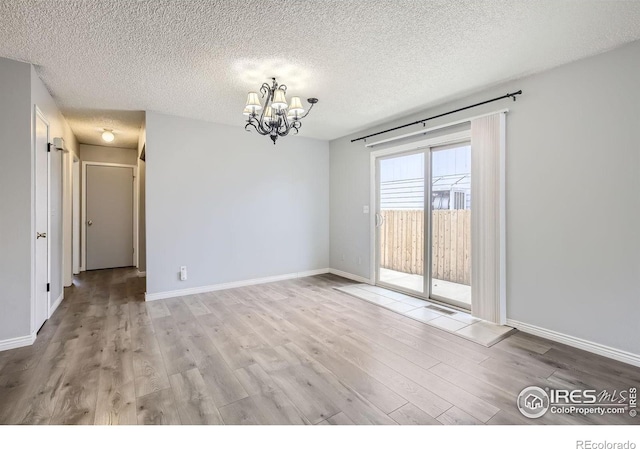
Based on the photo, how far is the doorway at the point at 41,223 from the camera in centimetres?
290

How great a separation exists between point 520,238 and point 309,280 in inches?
128

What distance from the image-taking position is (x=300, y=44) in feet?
7.85

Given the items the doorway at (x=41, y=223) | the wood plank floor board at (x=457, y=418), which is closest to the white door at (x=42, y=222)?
the doorway at (x=41, y=223)

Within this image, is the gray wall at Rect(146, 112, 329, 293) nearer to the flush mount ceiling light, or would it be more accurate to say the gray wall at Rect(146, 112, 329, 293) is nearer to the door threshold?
the door threshold

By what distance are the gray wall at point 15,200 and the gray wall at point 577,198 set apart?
4.59 metres

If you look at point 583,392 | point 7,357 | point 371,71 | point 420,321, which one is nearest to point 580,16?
point 371,71

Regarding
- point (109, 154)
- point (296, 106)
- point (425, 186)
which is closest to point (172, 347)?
point (296, 106)

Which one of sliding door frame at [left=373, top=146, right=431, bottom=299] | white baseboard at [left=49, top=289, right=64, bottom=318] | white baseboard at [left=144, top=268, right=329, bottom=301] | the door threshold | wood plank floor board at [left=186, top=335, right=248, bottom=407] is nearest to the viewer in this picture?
wood plank floor board at [left=186, top=335, right=248, bottom=407]

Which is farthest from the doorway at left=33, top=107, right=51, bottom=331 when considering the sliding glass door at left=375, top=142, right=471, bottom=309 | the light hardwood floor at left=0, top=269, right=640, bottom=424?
the sliding glass door at left=375, top=142, right=471, bottom=309

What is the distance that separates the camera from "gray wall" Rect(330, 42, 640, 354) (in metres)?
2.37

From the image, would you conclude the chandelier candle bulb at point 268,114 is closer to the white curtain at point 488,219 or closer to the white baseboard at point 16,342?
the white curtain at point 488,219

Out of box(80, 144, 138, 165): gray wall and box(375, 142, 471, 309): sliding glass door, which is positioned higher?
box(80, 144, 138, 165): gray wall

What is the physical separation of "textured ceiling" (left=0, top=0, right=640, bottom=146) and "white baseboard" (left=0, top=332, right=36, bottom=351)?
8.23ft
